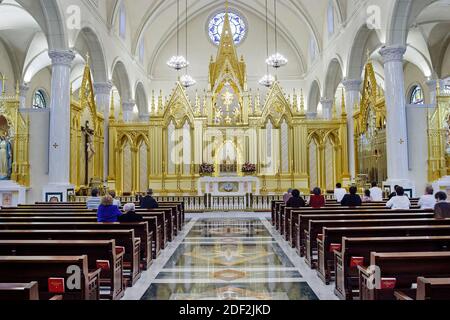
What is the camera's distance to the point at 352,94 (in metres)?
19.4

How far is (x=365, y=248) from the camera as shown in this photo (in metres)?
4.57

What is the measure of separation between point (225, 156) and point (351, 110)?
6.34 metres

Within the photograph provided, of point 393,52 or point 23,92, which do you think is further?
point 23,92

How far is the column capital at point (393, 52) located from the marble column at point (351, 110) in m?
3.99

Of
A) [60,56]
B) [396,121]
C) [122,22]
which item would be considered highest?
[122,22]

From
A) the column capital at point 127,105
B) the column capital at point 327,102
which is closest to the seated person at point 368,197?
the column capital at point 327,102

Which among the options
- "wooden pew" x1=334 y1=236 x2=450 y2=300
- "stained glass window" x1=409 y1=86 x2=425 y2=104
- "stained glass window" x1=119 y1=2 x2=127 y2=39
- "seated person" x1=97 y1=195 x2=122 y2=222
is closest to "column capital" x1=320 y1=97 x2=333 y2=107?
"stained glass window" x1=409 y1=86 x2=425 y2=104

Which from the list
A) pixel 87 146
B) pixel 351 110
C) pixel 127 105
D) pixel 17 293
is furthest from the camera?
pixel 127 105

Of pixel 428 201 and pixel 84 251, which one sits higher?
pixel 428 201

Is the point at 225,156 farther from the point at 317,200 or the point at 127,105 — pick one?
the point at 317,200

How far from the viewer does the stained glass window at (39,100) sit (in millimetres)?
26297

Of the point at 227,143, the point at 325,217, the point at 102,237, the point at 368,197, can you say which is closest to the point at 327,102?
the point at 227,143

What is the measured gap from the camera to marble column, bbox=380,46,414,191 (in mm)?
14305
